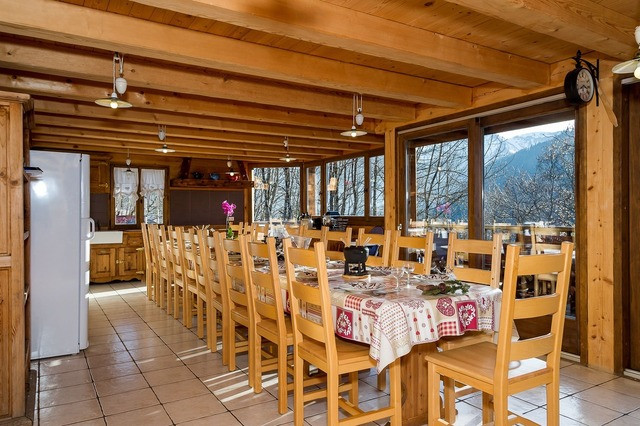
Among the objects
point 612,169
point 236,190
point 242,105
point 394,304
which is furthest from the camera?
point 236,190

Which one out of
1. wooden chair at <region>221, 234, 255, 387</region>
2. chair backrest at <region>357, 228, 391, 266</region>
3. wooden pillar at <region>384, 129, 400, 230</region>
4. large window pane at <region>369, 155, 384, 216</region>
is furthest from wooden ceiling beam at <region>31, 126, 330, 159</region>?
chair backrest at <region>357, 228, 391, 266</region>

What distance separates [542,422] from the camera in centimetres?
268

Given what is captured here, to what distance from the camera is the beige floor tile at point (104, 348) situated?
160 inches

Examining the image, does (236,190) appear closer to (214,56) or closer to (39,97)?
(39,97)

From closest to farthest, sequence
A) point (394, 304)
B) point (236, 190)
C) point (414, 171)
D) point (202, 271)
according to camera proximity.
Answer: point (394, 304), point (202, 271), point (414, 171), point (236, 190)

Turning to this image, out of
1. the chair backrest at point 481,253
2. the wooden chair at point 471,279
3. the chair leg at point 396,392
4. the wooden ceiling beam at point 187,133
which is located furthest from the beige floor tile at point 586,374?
the wooden ceiling beam at point 187,133

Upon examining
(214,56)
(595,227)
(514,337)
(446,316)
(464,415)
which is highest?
(214,56)

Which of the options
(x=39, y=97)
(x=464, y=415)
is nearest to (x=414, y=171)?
(x=464, y=415)

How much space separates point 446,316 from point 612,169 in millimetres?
2278

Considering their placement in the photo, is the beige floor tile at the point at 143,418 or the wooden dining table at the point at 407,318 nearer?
the wooden dining table at the point at 407,318

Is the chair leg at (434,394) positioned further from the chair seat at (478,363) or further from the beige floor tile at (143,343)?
the beige floor tile at (143,343)

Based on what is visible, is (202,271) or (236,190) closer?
(202,271)

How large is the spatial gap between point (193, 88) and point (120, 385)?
2512 mm

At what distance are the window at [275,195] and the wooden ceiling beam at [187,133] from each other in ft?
7.26
